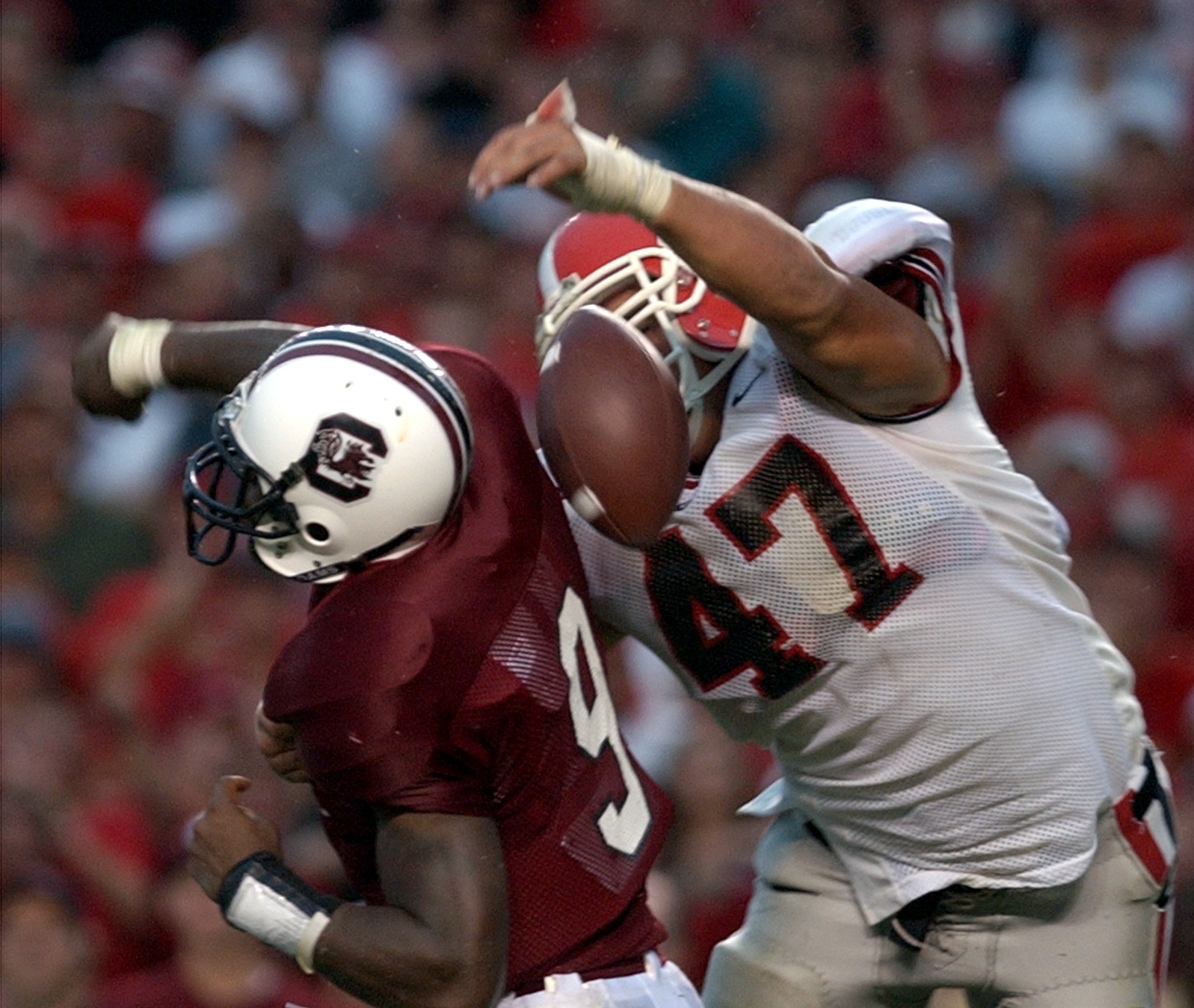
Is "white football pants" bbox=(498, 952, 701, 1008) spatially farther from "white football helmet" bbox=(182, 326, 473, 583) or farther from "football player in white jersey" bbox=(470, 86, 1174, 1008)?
"white football helmet" bbox=(182, 326, 473, 583)

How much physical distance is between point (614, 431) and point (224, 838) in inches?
33.1

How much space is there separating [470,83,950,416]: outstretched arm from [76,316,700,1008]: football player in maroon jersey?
39cm

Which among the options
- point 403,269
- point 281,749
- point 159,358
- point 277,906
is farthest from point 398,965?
point 403,269

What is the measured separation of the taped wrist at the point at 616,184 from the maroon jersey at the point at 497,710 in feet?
1.49

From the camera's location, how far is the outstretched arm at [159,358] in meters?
3.33

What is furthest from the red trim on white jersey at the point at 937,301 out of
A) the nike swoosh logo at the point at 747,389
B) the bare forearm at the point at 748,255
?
the bare forearm at the point at 748,255

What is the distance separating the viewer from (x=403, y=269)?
23.1 feet

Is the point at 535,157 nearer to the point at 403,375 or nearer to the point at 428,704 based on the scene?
the point at 403,375

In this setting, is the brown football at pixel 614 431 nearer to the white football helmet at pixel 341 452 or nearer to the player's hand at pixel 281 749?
the white football helmet at pixel 341 452

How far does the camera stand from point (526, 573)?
2877 mm

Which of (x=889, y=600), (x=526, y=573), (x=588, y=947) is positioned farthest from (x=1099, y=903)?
(x=526, y=573)

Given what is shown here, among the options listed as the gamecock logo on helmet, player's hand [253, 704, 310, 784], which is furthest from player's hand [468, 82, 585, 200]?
player's hand [253, 704, 310, 784]

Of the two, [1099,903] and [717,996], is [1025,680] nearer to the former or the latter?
[1099,903]

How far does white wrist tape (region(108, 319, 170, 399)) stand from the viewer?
11.2ft
